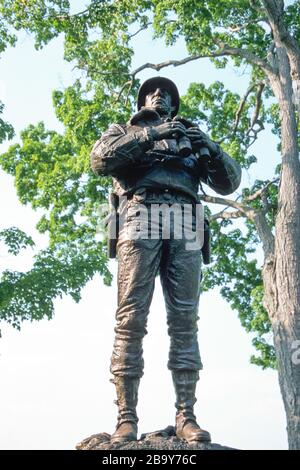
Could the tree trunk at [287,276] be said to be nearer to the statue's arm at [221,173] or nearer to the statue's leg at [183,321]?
the statue's arm at [221,173]

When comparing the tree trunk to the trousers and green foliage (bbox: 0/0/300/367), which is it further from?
the trousers

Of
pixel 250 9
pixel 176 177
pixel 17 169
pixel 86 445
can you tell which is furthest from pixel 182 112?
pixel 86 445

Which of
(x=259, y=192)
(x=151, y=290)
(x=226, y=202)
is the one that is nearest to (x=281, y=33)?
(x=259, y=192)

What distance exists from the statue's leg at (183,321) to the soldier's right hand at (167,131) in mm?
756

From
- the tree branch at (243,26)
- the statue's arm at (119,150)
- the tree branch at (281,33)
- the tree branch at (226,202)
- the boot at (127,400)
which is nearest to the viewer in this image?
the boot at (127,400)

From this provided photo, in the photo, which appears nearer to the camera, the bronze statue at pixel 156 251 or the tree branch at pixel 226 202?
the bronze statue at pixel 156 251

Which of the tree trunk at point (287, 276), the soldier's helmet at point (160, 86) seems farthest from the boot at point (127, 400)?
the tree trunk at point (287, 276)

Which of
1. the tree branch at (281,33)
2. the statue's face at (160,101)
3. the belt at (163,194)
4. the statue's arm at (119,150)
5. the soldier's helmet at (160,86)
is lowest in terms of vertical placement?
the belt at (163,194)

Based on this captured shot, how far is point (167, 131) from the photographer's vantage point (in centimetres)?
496

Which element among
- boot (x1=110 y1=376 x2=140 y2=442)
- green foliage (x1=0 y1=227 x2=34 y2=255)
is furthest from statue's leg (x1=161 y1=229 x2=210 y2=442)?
green foliage (x1=0 y1=227 x2=34 y2=255)

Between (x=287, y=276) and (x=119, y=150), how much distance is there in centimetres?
866

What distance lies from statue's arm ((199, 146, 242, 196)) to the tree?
27.9 ft

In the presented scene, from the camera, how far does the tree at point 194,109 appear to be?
50.5 ft

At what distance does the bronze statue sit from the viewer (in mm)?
4633
